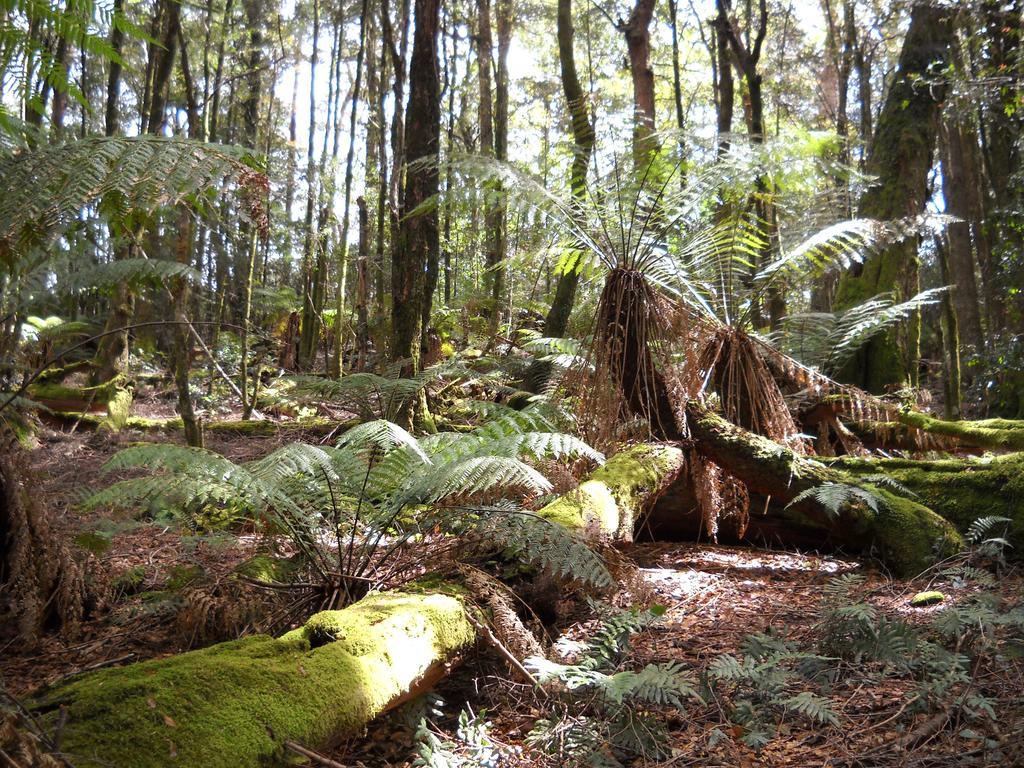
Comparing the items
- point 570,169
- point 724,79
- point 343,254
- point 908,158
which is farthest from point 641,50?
point 343,254

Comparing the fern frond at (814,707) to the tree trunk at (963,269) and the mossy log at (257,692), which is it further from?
the tree trunk at (963,269)

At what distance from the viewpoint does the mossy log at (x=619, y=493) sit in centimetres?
340

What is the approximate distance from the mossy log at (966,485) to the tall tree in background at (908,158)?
2.92 meters

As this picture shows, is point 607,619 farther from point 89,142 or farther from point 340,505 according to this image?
point 89,142

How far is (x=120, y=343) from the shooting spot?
9.05 meters

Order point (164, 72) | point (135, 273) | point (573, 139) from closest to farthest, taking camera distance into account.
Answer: point (135, 273), point (164, 72), point (573, 139)

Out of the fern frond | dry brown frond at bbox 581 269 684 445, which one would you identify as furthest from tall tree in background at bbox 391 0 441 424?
the fern frond

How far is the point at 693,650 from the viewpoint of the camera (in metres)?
2.79

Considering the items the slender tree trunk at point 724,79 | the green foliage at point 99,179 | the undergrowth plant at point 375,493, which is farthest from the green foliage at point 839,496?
the slender tree trunk at point 724,79

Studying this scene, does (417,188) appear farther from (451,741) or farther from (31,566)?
(451,741)

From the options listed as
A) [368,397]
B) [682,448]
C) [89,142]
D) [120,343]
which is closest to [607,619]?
[682,448]

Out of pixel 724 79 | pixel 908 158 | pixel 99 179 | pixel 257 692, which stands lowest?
pixel 257 692

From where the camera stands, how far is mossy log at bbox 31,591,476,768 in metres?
1.58

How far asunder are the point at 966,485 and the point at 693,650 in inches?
99.6
